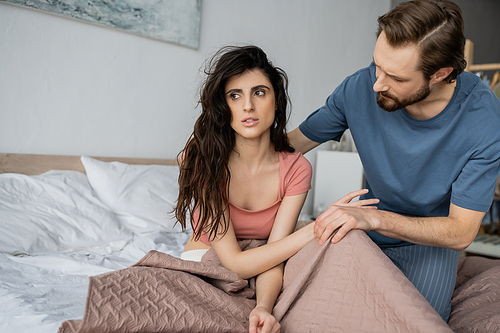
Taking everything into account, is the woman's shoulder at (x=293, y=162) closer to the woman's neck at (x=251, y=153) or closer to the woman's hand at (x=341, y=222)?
the woman's neck at (x=251, y=153)

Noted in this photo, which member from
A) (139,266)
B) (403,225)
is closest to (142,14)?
(139,266)

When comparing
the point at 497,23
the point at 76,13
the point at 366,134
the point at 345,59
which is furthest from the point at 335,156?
the point at 497,23

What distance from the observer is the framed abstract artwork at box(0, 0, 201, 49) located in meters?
2.07

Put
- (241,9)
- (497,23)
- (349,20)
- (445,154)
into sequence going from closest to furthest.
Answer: (445,154) < (241,9) < (349,20) < (497,23)

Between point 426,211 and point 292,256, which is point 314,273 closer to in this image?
point 292,256

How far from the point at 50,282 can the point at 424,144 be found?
4.47ft

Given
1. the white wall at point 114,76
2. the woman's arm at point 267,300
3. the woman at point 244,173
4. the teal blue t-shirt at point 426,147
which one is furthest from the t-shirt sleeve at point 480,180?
the white wall at point 114,76

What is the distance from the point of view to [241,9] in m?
2.89

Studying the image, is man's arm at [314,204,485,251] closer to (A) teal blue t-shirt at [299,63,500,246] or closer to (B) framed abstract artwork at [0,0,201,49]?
(A) teal blue t-shirt at [299,63,500,246]

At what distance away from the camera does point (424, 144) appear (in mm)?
1272

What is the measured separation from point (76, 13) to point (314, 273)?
194 centimetres

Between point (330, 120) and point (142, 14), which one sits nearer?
point (330, 120)

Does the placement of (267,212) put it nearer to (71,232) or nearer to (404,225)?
(404,225)

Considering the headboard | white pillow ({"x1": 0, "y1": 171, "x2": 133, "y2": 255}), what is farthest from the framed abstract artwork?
white pillow ({"x1": 0, "y1": 171, "x2": 133, "y2": 255})
